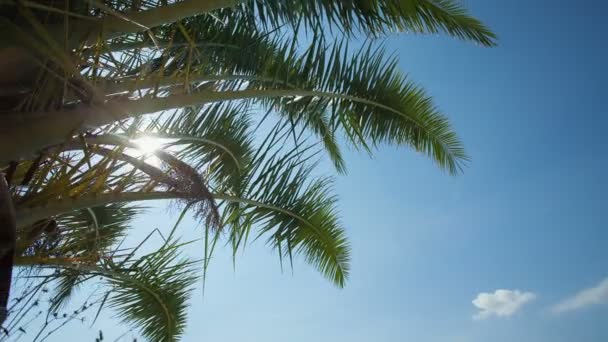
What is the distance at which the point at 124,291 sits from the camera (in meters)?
4.27

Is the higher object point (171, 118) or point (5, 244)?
point (171, 118)

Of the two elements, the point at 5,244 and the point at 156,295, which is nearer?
the point at 5,244

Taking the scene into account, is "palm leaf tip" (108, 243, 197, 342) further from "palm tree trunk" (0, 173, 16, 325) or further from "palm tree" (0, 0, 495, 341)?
"palm tree trunk" (0, 173, 16, 325)

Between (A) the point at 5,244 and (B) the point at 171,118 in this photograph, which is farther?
(B) the point at 171,118

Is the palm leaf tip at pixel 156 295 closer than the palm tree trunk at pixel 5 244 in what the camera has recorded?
No

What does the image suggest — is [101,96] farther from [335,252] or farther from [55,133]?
[335,252]

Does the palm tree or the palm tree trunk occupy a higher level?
the palm tree

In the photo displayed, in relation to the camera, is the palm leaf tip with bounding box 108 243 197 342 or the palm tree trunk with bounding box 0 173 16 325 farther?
the palm leaf tip with bounding box 108 243 197 342

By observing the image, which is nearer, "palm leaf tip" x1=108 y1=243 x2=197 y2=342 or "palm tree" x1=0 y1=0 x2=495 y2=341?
"palm tree" x1=0 y1=0 x2=495 y2=341

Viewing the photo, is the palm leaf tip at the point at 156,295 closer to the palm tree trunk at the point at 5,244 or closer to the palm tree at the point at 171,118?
the palm tree at the point at 171,118

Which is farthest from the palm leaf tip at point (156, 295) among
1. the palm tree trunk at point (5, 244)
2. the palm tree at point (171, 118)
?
the palm tree trunk at point (5, 244)

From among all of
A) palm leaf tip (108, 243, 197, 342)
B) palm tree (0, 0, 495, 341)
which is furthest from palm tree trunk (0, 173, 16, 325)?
palm leaf tip (108, 243, 197, 342)

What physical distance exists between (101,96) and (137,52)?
1107mm

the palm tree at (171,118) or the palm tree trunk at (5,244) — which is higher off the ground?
the palm tree at (171,118)
